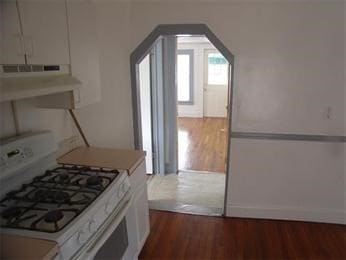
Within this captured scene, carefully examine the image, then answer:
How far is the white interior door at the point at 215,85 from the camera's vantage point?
7.79 m

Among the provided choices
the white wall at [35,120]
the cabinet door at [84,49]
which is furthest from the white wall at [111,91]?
the cabinet door at [84,49]

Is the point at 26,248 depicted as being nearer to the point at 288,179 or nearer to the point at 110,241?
the point at 110,241

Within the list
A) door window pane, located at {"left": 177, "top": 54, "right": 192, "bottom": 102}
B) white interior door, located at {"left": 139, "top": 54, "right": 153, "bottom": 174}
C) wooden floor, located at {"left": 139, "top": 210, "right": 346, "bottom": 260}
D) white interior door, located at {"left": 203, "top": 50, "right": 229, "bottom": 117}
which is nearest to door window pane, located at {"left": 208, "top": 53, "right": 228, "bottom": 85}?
white interior door, located at {"left": 203, "top": 50, "right": 229, "bottom": 117}

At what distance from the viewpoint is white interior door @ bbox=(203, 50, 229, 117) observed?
7785 mm

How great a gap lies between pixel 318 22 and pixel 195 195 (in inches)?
85.5

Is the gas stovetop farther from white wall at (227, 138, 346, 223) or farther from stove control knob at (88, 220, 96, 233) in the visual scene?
white wall at (227, 138, 346, 223)

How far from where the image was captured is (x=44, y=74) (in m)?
1.49

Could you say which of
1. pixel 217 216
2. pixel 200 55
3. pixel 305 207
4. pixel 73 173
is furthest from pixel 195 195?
pixel 200 55

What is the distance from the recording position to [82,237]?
4.21 ft

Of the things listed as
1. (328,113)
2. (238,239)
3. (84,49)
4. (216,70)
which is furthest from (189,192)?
(216,70)

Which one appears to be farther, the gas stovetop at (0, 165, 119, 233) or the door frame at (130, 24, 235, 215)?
the door frame at (130, 24, 235, 215)

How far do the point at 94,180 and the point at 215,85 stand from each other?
6.66 m

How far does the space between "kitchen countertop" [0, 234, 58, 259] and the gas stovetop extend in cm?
6

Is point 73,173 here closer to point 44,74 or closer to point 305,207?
point 44,74
